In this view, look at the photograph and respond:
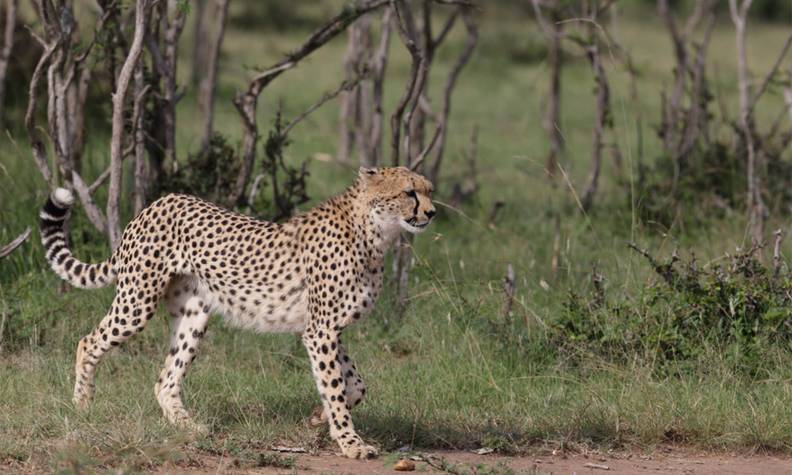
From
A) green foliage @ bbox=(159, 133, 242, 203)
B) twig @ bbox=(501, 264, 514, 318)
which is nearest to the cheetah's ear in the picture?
twig @ bbox=(501, 264, 514, 318)

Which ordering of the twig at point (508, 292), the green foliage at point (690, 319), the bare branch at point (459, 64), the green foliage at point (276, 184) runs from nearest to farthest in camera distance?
the green foliage at point (690, 319) < the twig at point (508, 292) < the green foliage at point (276, 184) < the bare branch at point (459, 64)

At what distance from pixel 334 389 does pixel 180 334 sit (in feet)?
2.32

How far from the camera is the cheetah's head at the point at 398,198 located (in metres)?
4.59

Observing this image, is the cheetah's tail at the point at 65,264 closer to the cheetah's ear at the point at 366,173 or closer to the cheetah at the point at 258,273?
the cheetah at the point at 258,273

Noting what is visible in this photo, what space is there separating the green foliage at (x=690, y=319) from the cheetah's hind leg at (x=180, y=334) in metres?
1.56

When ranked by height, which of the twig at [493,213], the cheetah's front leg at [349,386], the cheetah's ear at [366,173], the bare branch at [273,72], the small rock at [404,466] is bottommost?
the small rock at [404,466]

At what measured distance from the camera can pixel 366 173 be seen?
4668 millimetres

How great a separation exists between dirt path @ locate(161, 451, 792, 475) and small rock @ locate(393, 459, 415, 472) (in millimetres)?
17

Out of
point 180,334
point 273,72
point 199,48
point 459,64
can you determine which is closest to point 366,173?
point 180,334

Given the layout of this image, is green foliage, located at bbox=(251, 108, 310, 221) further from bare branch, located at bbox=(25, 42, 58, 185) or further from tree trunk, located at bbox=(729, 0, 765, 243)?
tree trunk, located at bbox=(729, 0, 765, 243)

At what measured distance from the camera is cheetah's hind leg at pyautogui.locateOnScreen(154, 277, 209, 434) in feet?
15.9

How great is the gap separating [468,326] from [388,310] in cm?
56

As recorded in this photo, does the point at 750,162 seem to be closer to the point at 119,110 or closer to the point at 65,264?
the point at 119,110

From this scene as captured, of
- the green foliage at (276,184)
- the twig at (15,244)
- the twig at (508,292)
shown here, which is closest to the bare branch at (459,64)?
the green foliage at (276,184)
